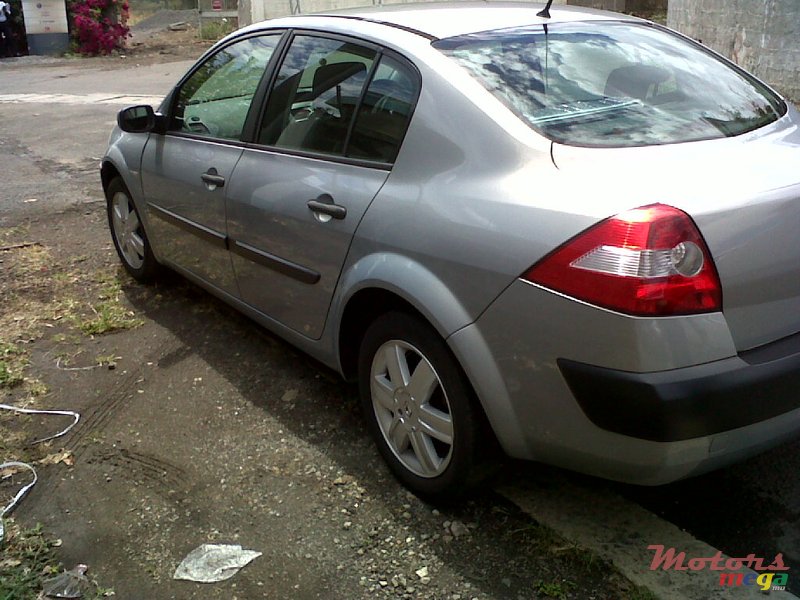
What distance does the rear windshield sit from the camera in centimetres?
276

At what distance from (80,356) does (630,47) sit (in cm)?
305

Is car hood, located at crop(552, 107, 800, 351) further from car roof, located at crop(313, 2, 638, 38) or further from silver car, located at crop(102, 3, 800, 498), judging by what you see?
car roof, located at crop(313, 2, 638, 38)

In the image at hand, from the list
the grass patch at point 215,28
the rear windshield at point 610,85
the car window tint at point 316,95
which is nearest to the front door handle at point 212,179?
the car window tint at point 316,95

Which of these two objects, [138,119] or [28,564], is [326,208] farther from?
[138,119]

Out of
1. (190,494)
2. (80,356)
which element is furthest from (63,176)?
(190,494)

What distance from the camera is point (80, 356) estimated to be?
447cm

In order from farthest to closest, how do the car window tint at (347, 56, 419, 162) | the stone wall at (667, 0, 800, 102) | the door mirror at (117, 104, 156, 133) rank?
1. the stone wall at (667, 0, 800, 102)
2. the door mirror at (117, 104, 156, 133)
3. the car window tint at (347, 56, 419, 162)

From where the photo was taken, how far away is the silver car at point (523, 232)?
2.32 metres

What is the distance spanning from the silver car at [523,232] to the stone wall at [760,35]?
20.3 feet

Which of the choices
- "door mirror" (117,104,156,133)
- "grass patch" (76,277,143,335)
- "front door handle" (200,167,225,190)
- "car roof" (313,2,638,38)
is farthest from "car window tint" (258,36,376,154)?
"grass patch" (76,277,143,335)

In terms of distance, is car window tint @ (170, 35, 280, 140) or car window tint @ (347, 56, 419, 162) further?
car window tint @ (170, 35, 280, 140)

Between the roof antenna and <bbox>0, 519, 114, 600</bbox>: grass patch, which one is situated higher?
the roof antenna

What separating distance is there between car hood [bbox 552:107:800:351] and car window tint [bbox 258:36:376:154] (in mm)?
1050

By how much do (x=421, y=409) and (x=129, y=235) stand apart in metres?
2.98
